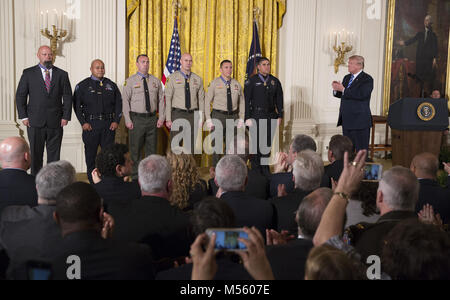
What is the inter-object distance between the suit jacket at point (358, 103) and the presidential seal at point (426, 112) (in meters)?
0.93

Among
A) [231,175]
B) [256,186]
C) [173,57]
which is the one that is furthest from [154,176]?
[173,57]

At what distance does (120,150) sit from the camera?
11.3ft

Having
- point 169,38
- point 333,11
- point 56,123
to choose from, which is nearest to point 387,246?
point 56,123

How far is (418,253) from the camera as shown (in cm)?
162

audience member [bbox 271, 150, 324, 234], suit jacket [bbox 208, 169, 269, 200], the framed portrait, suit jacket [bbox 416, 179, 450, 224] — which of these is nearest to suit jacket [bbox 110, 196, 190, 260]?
audience member [bbox 271, 150, 324, 234]

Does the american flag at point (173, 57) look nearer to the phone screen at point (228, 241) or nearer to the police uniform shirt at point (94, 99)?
the police uniform shirt at point (94, 99)

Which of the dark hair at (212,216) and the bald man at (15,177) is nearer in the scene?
the dark hair at (212,216)

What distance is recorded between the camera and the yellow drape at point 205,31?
24.2 ft

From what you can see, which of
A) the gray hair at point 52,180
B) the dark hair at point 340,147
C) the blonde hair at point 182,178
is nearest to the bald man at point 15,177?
the gray hair at point 52,180

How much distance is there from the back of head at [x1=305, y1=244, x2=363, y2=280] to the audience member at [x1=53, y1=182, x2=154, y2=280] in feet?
2.41

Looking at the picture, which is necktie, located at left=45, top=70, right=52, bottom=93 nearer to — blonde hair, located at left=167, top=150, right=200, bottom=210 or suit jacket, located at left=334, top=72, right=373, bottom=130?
blonde hair, located at left=167, top=150, right=200, bottom=210

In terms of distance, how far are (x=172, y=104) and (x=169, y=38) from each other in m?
1.18

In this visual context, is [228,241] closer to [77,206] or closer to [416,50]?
[77,206]

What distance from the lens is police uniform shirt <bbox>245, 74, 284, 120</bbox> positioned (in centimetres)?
704
